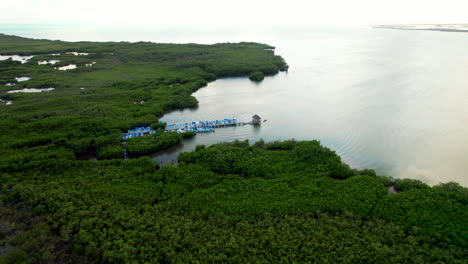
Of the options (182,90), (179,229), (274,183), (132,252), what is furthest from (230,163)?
(182,90)

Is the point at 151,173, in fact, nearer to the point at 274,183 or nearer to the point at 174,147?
the point at 174,147

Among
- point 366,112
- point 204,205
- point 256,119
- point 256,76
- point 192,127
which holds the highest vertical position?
point 256,76

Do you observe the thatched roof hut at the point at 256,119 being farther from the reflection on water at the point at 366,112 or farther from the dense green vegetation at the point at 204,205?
the dense green vegetation at the point at 204,205

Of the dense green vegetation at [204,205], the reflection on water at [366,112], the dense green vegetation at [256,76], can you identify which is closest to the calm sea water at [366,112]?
the reflection on water at [366,112]

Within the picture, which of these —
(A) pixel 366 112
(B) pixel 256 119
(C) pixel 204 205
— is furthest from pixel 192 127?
(A) pixel 366 112

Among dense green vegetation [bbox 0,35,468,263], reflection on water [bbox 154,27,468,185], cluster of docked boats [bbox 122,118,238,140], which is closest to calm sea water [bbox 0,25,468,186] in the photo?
reflection on water [bbox 154,27,468,185]

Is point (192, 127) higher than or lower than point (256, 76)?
lower

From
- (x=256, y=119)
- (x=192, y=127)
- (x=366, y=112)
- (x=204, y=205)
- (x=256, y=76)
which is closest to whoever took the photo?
(x=204, y=205)

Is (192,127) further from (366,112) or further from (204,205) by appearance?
(366,112)

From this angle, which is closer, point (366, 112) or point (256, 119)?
point (256, 119)
